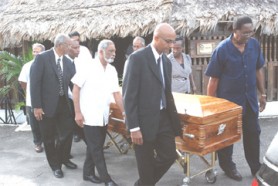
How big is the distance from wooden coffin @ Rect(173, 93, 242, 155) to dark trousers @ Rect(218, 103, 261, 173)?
0.27 m

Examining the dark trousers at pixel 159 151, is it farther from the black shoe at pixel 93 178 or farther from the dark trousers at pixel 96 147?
the black shoe at pixel 93 178

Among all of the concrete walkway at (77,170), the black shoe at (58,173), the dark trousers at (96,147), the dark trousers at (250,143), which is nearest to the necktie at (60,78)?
the dark trousers at (96,147)

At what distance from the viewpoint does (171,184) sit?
499cm

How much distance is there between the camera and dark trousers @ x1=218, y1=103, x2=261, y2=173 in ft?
16.1

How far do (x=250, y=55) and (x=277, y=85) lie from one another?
539 cm

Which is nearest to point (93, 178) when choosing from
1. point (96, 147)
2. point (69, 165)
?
point (96, 147)

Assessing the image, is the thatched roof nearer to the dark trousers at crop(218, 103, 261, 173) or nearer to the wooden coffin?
the dark trousers at crop(218, 103, 261, 173)

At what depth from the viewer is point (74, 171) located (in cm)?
556

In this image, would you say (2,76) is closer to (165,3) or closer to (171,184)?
(165,3)

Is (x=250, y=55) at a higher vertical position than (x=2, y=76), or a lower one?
higher

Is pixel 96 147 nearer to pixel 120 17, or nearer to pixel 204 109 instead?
pixel 204 109

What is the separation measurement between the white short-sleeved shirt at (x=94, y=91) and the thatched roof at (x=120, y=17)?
12.7ft

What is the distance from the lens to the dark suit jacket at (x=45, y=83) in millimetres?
5031

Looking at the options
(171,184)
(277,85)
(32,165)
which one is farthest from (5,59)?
(277,85)
